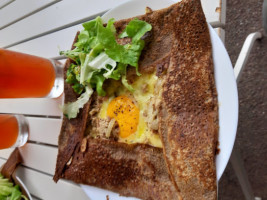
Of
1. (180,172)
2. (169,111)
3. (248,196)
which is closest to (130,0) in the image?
(169,111)

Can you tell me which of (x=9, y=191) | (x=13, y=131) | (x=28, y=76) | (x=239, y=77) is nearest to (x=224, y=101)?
(x=239, y=77)

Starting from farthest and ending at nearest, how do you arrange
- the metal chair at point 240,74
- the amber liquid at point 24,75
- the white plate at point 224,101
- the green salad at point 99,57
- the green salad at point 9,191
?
the green salad at point 9,191 → the amber liquid at point 24,75 → the metal chair at point 240,74 → the green salad at point 99,57 → the white plate at point 224,101

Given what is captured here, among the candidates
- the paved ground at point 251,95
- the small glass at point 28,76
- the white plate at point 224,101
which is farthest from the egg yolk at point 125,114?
the paved ground at point 251,95

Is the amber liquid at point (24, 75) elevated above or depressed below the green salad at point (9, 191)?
above

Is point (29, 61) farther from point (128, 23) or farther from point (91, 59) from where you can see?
point (128, 23)

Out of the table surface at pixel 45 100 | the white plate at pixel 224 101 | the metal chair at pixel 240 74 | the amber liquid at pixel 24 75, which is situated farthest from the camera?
the table surface at pixel 45 100

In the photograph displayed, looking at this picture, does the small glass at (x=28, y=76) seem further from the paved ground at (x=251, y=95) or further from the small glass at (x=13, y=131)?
the paved ground at (x=251, y=95)

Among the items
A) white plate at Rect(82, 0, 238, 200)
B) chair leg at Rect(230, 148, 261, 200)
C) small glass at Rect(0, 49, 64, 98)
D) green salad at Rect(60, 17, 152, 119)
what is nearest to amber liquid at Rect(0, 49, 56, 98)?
small glass at Rect(0, 49, 64, 98)

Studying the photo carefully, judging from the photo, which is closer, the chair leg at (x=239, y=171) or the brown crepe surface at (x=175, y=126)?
the brown crepe surface at (x=175, y=126)
